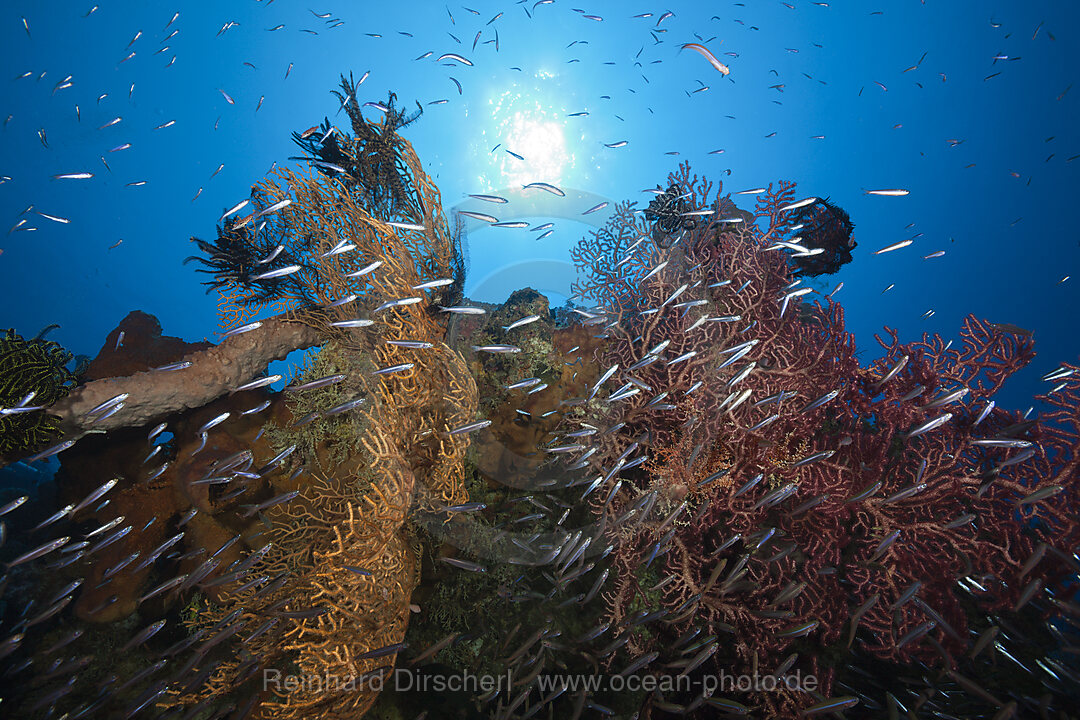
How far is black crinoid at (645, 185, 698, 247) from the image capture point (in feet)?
20.6

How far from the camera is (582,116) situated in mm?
39719

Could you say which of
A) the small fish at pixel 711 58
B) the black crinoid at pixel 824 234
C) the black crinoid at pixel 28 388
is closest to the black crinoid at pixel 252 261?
the black crinoid at pixel 28 388

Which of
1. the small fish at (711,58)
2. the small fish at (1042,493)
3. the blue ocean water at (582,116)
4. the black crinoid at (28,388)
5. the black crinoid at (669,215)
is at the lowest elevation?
the small fish at (1042,493)

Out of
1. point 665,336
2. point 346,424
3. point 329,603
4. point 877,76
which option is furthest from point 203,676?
point 877,76

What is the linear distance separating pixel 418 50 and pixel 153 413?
2588 inches

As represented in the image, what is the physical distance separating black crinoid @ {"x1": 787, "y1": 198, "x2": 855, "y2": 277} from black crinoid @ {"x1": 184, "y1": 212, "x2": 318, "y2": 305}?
8594mm

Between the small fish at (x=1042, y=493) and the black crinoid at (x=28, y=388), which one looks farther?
the black crinoid at (x=28, y=388)

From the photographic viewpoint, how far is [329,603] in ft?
11.9

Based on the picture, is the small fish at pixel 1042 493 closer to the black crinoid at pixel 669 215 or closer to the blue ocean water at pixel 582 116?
the black crinoid at pixel 669 215

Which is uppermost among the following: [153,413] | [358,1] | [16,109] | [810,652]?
[358,1]

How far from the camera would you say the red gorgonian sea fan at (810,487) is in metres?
3.96

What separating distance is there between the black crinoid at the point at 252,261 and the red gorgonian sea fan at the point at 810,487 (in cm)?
486

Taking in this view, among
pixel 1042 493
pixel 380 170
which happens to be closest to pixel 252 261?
pixel 380 170

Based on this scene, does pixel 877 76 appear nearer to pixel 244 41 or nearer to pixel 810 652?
pixel 810 652
